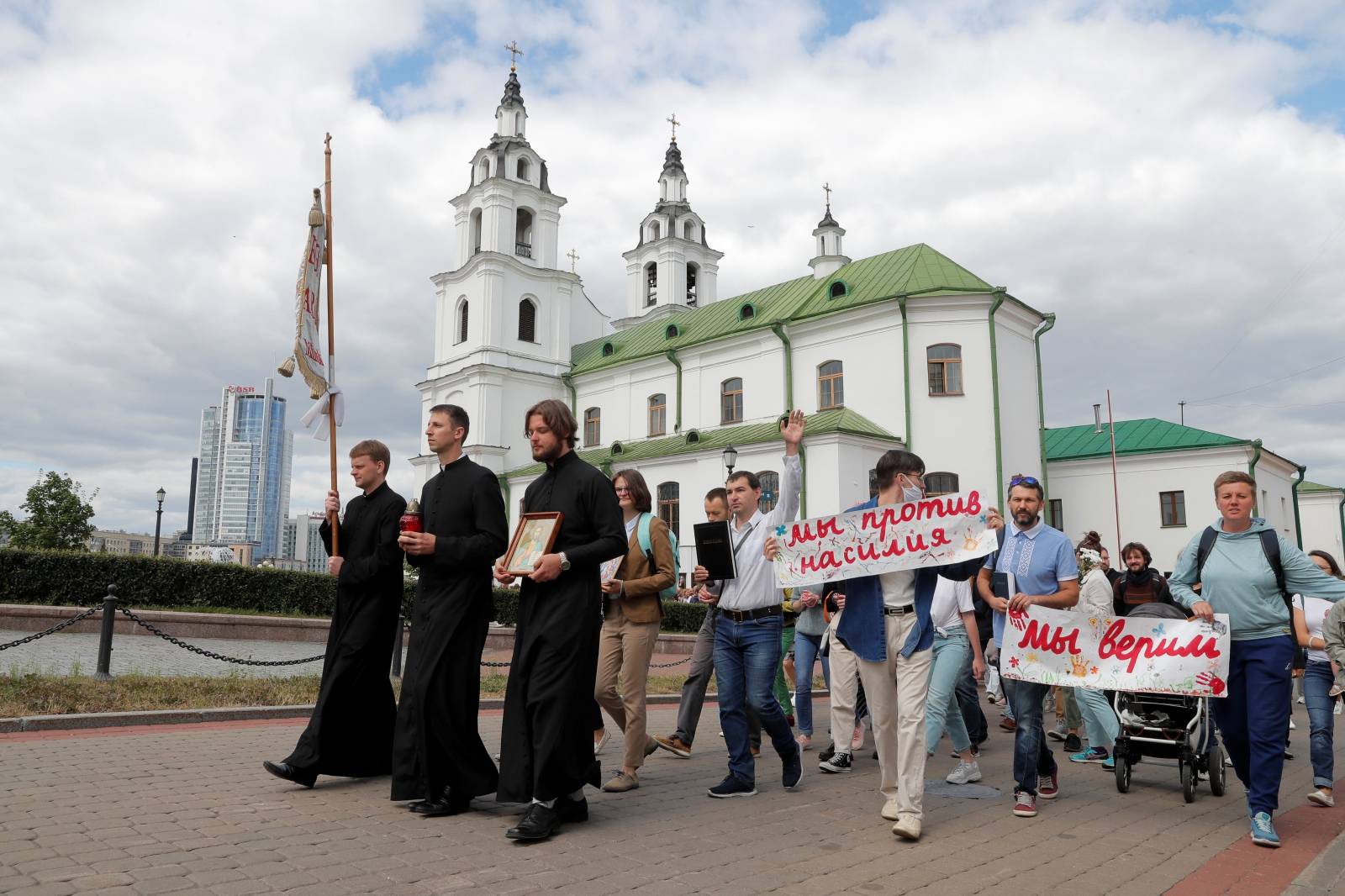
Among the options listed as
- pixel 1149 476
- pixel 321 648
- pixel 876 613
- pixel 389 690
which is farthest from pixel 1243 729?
pixel 1149 476

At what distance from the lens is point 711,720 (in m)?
10.8

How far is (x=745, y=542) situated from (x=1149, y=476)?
109 feet

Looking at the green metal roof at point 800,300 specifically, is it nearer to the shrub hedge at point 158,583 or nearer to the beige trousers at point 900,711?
the shrub hedge at point 158,583

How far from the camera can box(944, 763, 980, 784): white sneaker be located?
695cm

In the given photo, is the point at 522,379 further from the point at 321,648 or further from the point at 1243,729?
the point at 1243,729

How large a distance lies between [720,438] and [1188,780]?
30023 mm

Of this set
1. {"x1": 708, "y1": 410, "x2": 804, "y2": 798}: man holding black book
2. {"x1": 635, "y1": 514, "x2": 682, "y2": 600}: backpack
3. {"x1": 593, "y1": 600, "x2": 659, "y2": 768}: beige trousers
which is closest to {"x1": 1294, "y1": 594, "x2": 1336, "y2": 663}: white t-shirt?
{"x1": 708, "y1": 410, "x2": 804, "y2": 798}: man holding black book

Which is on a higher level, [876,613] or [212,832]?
[876,613]

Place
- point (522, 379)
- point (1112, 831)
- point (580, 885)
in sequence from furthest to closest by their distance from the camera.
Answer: point (522, 379), point (1112, 831), point (580, 885)

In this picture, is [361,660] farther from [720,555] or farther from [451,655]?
[720,555]

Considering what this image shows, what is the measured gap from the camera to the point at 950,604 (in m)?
7.41

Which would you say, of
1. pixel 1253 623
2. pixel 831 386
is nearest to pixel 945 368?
pixel 831 386

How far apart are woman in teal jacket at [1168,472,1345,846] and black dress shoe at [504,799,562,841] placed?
3.88 meters

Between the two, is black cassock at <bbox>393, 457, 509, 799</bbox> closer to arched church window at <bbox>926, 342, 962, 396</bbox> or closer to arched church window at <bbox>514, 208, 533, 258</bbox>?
arched church window at <bbox>926, 342, 962, 396</bbox>
